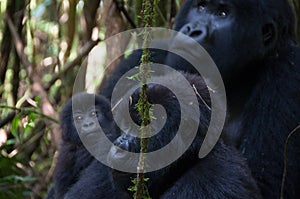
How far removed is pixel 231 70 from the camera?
13.1ft

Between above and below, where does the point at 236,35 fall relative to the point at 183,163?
below

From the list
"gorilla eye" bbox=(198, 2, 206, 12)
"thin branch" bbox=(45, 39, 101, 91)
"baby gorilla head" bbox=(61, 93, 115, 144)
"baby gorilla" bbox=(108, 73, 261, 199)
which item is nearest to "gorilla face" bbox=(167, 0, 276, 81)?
"gorilla eye" bbox=(198, 2, 206, 12)

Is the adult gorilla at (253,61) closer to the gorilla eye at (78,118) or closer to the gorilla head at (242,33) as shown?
the gorilla head at (242,33)

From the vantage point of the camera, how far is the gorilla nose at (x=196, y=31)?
392cm

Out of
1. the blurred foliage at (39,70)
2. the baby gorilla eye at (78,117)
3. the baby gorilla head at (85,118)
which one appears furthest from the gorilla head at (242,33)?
the baby gorilla eye at (78,117)

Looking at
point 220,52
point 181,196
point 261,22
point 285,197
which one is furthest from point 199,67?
point 181,196

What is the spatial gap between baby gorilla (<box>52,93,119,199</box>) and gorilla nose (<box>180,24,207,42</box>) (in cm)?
70

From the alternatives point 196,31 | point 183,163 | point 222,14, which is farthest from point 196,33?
point 183,163

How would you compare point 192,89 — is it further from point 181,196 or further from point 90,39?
point 90,39

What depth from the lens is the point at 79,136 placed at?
3.87 meters

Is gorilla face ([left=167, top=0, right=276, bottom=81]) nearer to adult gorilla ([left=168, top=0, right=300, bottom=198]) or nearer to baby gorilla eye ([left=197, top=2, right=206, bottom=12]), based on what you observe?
adult gorilla ([left=168, top=0, right=300, bottom=198])

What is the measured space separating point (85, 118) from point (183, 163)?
1.23 metres

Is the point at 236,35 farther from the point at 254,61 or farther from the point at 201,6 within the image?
the point at 201,6

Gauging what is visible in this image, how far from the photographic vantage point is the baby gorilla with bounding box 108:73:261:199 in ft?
9.09
